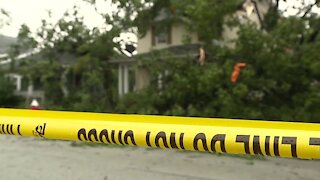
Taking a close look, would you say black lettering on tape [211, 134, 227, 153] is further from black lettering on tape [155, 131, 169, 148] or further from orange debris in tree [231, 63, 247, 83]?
orange debris in tree [231, 63, 247, 83]

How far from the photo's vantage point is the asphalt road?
6.13 m

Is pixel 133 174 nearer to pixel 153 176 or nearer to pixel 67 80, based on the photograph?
pixel 153 176

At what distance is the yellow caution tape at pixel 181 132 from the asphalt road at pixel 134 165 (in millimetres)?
2687

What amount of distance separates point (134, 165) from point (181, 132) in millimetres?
4463

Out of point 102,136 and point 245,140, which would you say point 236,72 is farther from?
point 245,140

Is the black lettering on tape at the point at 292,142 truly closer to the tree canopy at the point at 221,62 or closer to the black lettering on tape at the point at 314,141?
the black lettering on tape at the point at 314,141

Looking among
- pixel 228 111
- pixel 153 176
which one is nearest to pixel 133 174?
pixel 153 176

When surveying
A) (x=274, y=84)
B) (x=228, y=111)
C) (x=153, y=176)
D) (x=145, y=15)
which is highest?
(x=145, y=15)

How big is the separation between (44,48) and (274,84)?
9.88 meters

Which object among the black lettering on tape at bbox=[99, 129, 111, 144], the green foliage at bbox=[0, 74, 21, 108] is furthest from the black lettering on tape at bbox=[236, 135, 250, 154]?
the green foliage at bbox=[0, 74, 21, 108]

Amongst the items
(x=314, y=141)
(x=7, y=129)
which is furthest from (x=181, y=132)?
(x=7, y=129)

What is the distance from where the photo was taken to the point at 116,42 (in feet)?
47.9

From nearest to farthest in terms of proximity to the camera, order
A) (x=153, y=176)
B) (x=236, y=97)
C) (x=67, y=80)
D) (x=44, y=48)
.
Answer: (x=153, y=176) → (x=236, y=97) → (x=44, y=48) → (x=67, y=80)

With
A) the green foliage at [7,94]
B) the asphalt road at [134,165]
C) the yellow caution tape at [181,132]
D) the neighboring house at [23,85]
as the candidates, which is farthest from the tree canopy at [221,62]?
the yellow caution tape at [181,132]
